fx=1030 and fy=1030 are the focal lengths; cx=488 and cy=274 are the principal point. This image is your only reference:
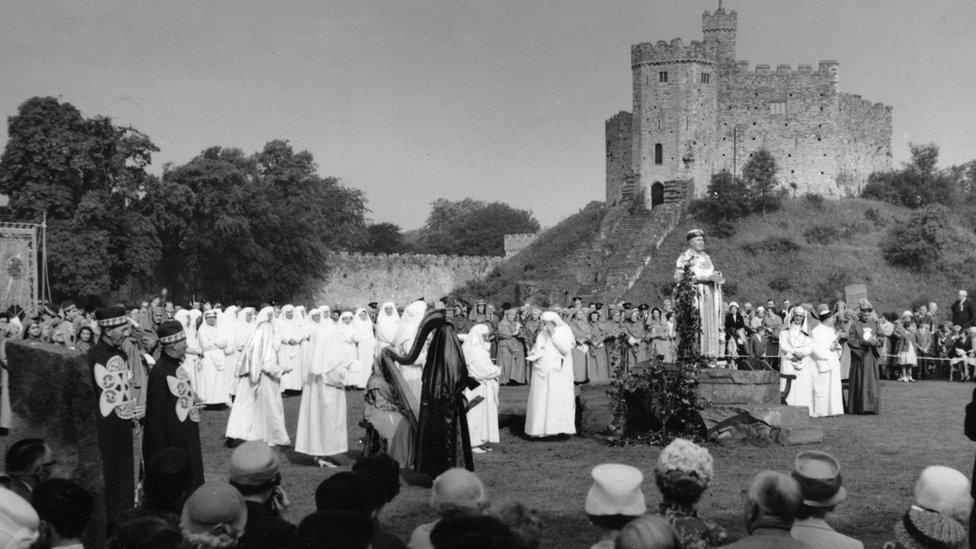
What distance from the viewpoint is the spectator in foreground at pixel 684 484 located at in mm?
4367

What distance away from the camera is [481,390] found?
13188 mm

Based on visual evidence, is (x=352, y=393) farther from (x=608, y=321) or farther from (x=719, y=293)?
(x=719, y=293)

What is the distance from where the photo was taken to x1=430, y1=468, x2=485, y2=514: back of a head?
4.30 meters

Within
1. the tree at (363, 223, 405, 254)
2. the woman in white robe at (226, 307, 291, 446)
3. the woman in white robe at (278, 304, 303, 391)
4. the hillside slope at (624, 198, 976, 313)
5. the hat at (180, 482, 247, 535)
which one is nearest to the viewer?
the hat at (180, 482, 247, 535)

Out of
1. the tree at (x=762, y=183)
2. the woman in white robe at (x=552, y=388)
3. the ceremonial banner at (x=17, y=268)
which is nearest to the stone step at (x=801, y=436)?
the woman in white robe at (x=552, y=388)

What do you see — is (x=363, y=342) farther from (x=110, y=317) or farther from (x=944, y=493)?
(x=944, y=493)

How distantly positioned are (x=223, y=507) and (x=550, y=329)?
9995 mm

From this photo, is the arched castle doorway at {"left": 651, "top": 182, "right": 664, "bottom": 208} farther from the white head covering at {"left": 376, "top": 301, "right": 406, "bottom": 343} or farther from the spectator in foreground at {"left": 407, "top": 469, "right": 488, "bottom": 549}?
the spectator in foreground at {"left": 407, "top": 469, "right": 488, "bottom": 549}

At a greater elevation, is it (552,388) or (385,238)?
(385,238)

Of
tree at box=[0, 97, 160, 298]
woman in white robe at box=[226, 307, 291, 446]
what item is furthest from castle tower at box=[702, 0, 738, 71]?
woman in white robe at box=[226, 307, 291, 446]

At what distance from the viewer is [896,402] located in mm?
18062

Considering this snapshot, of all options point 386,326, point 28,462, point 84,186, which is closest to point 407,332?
point 386,326

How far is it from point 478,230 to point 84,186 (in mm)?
58063

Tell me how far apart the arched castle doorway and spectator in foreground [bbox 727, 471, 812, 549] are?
57.2 m
